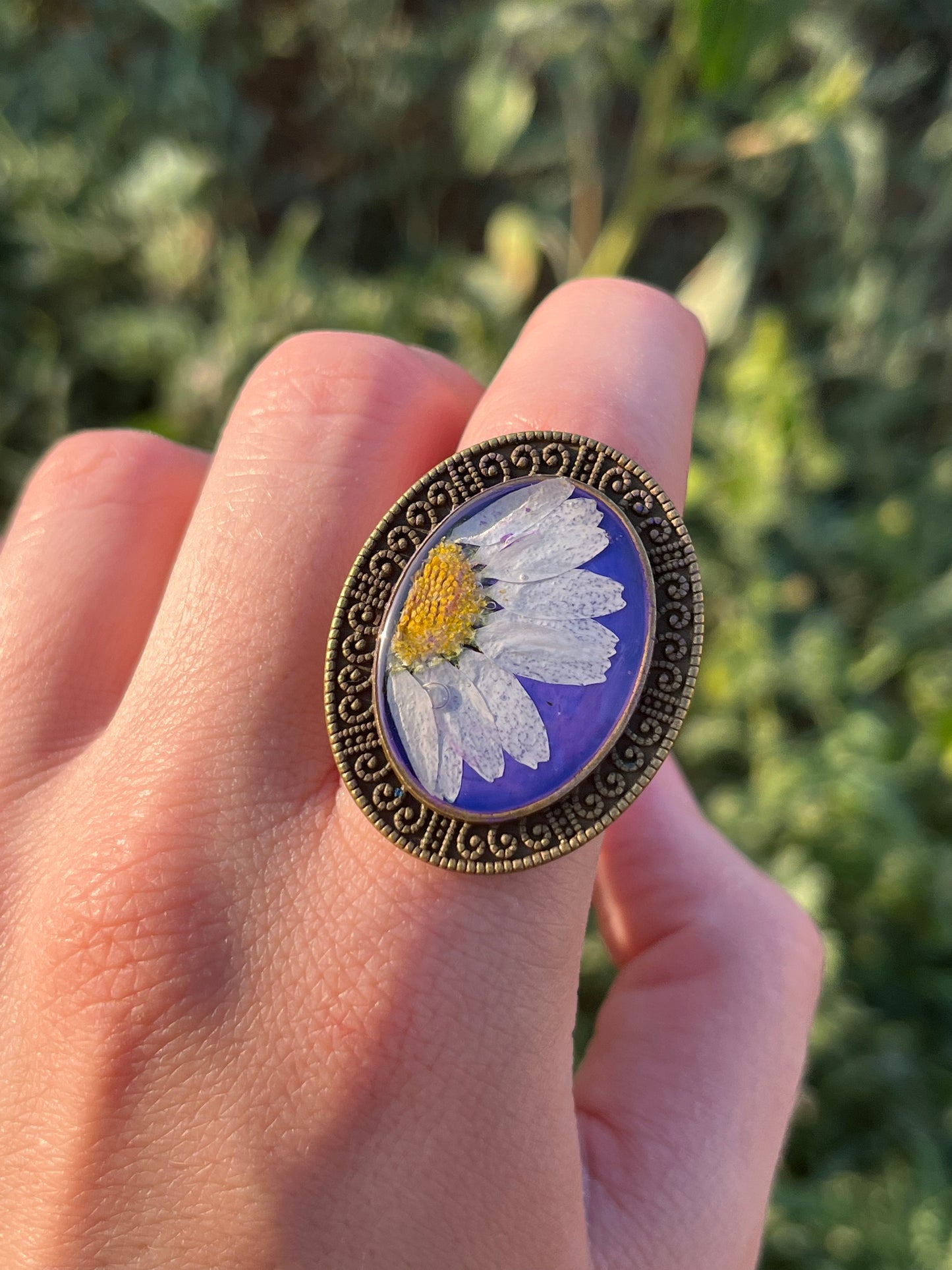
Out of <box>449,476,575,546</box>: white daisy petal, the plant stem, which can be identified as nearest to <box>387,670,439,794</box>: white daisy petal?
<box>449,476,575,546</box>: white daisy petal

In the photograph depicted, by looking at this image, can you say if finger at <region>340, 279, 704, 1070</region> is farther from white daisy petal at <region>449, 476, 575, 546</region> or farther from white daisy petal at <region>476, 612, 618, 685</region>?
white daisy petal at <region>476, 612, 618, 685</region>

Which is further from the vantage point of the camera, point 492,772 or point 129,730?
point 129,730

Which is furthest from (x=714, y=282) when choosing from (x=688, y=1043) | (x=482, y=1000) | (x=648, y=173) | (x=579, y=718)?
(x=482, y=1000)

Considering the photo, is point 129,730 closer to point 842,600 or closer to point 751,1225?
point 751,1225

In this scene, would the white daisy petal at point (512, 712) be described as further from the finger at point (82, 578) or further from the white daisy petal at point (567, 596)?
the finger at point (82, 578)

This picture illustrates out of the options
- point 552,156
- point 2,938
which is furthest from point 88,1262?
point 552,156

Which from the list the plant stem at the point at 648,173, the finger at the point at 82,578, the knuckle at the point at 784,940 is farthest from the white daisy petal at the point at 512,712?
the plant stem at the point at 648,173

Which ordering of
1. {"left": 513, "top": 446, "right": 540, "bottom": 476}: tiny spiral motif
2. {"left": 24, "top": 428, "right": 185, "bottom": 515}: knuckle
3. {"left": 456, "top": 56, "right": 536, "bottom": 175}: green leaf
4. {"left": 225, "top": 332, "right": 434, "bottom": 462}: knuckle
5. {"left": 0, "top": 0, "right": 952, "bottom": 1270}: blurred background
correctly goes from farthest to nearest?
{"left": 456, "top": 56, "right": 536, "bottom": 175}: green leaf < {"left": 0, "top": 0, "right": 952, "bottom": 1270}: blurred background < {"left": 24, "top": 428, "right": 185, "bottom": 515}: knuckle < {"left": 225, "top": 332, "right": 434, "bottom": 462}: knuckle < {"left": 513, "top": 446, "right": 540, "bottom": 476}: tiny spiral motif
